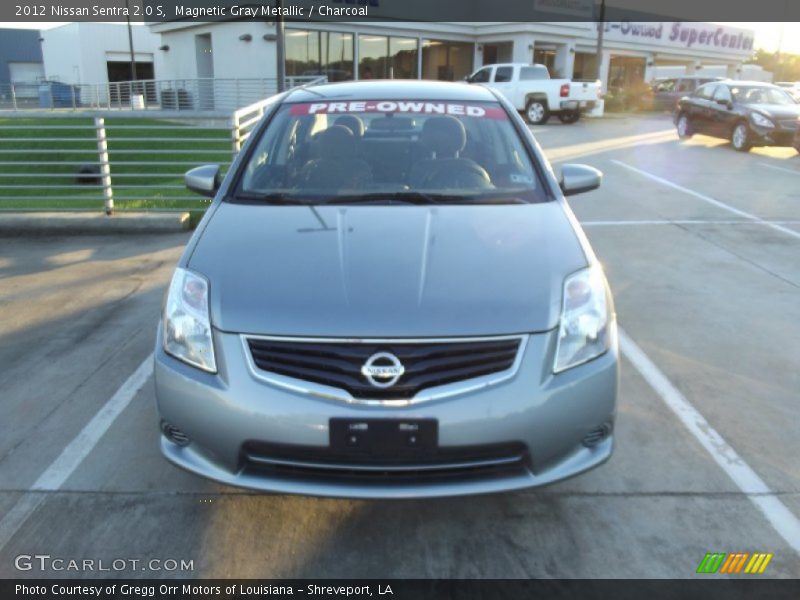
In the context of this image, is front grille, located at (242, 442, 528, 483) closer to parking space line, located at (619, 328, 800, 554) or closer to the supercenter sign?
parking space line, located at (619, 328, 800, 554)

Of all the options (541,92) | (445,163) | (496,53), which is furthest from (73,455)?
(496,53)

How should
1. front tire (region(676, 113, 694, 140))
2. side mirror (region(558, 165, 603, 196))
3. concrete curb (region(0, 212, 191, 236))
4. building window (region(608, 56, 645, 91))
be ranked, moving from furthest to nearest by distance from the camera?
building window (region(608, 56, 645, 91)), front tire (region(676, 113, 694, 140)), concrete curb (region(0, 212, 191, 236)), side mirror (region(558, 165, 603, 196))

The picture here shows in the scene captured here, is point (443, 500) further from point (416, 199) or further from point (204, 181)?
point (204, 181)

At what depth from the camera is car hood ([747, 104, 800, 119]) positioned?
15.0 m

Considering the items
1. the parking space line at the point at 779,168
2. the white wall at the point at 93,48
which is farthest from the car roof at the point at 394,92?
the white wall at the point at 93,48

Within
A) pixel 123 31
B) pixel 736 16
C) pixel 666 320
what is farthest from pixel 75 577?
pixel 123 31

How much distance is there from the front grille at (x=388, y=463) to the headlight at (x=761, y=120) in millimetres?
15100

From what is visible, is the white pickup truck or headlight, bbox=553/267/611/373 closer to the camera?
headlight, bbox=553/267/611/373

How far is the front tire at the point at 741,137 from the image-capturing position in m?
15.6

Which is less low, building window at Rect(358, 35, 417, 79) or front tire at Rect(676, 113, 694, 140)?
building window at Rect(358, 35, 417, 79)

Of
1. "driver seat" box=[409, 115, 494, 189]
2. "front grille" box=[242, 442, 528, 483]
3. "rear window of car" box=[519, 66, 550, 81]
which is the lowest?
"front grille" box=[242, 442, 528, 483]

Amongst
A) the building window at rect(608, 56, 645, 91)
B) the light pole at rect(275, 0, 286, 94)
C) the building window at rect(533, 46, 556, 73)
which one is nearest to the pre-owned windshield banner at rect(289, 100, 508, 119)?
the light pole at rect(275, 0, 286, 94)

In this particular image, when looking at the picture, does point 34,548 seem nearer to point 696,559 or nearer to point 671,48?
point 696,559

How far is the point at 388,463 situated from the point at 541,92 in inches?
869
